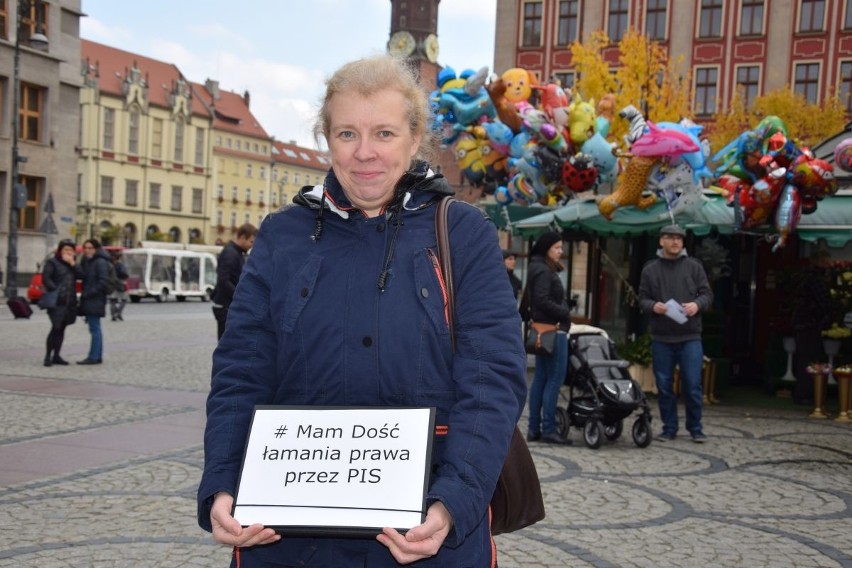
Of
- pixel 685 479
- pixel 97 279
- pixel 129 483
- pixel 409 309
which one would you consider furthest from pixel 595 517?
pixel 97 279

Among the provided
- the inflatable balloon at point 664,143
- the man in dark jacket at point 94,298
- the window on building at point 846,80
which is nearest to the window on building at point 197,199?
the window on building at point 846,80

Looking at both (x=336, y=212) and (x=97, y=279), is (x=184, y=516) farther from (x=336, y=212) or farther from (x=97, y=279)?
(x=97, y=279)

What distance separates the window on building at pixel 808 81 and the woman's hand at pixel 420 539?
4479cm

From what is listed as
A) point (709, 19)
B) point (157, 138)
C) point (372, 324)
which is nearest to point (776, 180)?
point (372, 324)

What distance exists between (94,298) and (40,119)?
2726 cm

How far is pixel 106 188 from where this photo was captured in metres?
72.2

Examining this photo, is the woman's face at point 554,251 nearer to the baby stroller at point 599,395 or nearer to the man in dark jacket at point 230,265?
the baby stroller at point 599,395

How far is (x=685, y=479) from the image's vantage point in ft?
22.3

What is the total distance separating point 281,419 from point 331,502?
230mm

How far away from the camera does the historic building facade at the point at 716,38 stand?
41.7 meters

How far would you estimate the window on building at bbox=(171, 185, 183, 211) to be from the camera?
77.6 meters

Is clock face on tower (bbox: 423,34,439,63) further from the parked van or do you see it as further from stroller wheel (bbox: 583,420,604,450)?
stroller wheel (bbox: 583,420,604,450)

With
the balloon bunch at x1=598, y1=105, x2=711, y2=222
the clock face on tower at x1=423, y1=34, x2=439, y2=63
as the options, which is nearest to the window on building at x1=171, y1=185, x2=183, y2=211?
the clock face on tower at x1=423, y1=34, x2=439, y2=63

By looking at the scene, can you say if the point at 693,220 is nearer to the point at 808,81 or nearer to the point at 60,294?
the point at 60,294
